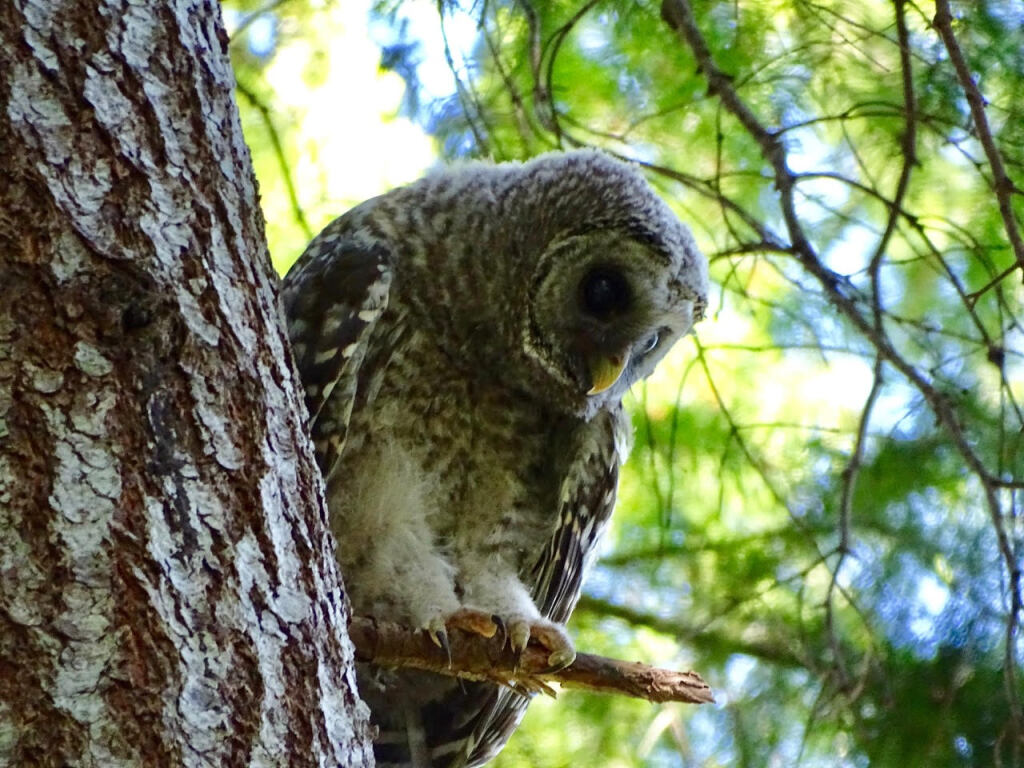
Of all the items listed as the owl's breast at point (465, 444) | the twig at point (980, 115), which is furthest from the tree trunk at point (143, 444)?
the twig at point (980, 115)

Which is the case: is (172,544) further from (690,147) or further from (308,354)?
(690,147)

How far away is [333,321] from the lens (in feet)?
→ 8.10

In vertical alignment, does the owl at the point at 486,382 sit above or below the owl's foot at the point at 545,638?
above

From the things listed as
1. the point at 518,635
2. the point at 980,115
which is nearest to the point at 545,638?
the point at 518,635

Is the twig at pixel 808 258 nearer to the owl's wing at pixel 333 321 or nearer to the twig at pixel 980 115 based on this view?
the twig at pixel 980 115

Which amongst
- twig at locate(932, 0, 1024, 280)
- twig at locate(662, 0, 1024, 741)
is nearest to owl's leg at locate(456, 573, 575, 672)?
twig at locate(662, 0, 1024, 741)

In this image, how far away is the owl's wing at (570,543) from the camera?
9.09 feet

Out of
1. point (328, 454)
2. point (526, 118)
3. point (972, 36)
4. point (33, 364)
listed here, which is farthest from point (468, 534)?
point (972, 36)

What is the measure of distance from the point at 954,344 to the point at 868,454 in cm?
41

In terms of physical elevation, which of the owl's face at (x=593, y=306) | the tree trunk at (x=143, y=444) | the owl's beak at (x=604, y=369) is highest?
the owl's face at (x=593, y=306)

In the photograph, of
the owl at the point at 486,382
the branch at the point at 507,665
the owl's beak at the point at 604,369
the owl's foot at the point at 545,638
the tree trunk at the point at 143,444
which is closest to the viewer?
the tree trunk at the point at 143,444

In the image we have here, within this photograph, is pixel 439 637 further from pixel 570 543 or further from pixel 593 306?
pixel 593 306

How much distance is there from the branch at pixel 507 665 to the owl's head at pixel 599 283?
63cm

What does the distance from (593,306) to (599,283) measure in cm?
5
